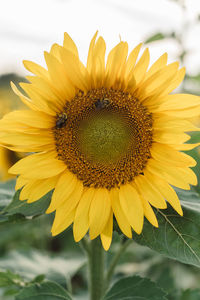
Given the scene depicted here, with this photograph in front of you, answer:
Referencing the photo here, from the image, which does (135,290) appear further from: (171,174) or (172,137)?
(172,137)

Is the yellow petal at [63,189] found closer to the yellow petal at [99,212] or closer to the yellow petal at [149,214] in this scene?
the yellow petal at [99,212]

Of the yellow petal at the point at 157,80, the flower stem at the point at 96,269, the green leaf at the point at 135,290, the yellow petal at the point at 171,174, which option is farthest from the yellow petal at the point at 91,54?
the green leaf at the point at 135,290

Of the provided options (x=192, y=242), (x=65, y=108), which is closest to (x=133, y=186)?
(x=192, y=242)

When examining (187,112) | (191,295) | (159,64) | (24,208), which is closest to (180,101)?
(187,112)

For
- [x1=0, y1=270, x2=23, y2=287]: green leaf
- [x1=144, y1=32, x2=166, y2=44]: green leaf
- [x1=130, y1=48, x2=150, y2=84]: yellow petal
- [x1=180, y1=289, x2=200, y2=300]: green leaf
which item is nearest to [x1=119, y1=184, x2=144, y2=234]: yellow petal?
[x1=130, y1=48, x2=150, y2=84]: yellow petal

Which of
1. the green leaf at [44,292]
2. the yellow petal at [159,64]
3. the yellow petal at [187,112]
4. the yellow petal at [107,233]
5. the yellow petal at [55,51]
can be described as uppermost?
the yellow petal at [55,51]
